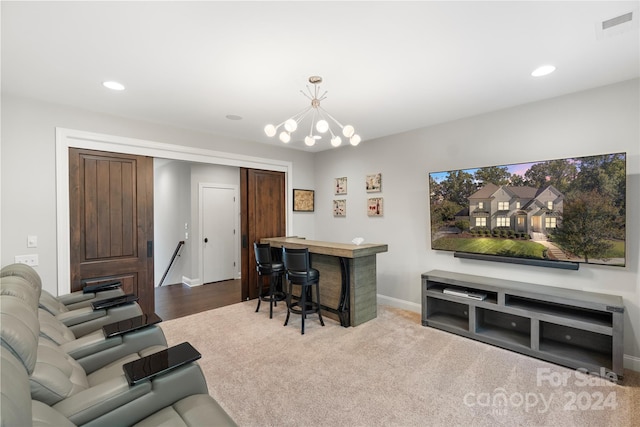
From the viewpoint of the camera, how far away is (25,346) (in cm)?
121

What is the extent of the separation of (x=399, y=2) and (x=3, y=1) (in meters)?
2.21

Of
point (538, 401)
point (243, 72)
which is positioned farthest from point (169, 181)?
point (538, 401)

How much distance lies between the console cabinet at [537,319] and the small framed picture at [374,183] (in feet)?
5.32

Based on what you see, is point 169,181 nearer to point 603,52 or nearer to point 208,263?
point 208,263

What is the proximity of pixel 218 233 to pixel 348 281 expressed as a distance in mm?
3536

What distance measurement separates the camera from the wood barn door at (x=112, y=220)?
3.35 m

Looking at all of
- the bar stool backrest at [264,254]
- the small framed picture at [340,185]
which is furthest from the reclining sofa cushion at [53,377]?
the small framed picture at [340,185]

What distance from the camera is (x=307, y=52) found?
2.18 metres

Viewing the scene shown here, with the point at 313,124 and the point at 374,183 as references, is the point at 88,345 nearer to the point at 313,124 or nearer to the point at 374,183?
the point at 313,124

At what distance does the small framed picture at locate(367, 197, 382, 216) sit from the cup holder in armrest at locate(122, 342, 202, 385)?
3532mm

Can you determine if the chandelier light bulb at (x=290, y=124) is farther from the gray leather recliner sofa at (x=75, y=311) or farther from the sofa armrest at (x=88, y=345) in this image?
the gray leather recliner sofa at (x=75, y=311)

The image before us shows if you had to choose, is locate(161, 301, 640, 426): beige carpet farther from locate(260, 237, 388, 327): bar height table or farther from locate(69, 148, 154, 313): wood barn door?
locate(69, 148, 154, 313): wood barn door

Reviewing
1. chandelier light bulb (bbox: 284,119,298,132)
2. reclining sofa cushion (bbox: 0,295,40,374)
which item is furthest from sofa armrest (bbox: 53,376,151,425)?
chandelier light bulb (bbox: 284,119,298,132)

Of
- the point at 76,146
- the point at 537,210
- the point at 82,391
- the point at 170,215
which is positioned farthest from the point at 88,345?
the point at 170,215
